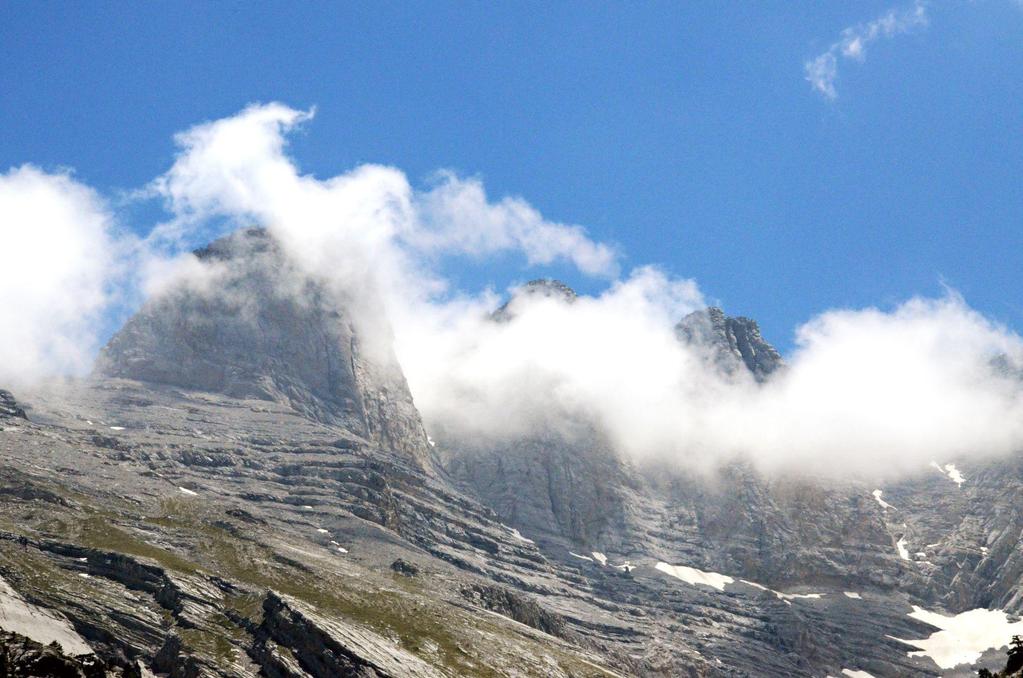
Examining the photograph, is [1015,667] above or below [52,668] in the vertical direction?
above

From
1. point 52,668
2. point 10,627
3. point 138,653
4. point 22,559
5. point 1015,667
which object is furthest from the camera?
point 22,559

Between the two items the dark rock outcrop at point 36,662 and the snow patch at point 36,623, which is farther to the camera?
the snow patch at point 36,623

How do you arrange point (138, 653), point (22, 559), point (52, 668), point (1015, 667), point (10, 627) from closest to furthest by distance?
1. point (52, 668)
2. point (1015, 667)
3. point (10, 627)
4. point (138, 653)
5. point (22, 559)

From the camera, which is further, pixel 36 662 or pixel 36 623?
pixel 36 623

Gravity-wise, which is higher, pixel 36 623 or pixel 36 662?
pixel 36 662

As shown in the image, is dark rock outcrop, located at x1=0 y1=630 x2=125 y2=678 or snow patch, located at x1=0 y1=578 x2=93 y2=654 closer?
dark rock outcrop, located at x1=0 y1=630 x2=125 y2=678

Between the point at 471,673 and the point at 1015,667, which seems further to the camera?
the point at 471,673

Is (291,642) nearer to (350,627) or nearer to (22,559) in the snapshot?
(350,627)

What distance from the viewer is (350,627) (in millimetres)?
196375

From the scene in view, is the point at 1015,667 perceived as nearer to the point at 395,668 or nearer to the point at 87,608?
the point at 395,668

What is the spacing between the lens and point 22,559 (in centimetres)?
19475

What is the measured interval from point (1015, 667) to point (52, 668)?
76.8m

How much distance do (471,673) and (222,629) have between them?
4082 centimetres

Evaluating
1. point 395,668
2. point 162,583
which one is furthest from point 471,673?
point 162,583
